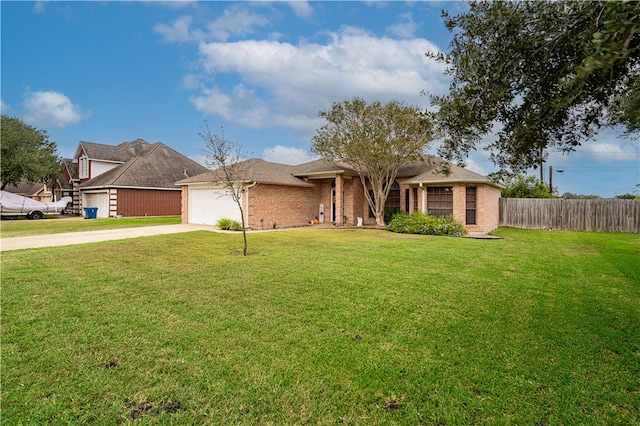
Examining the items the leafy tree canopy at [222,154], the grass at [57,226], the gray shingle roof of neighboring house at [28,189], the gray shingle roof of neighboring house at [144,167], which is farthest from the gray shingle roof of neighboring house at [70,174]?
the leafy tree canopy at [222,154]

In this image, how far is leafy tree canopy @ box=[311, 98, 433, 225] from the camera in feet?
56.7

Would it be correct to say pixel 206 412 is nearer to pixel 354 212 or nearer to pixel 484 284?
pixel 484 284

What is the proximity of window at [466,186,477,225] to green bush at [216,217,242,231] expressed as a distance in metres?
12.1

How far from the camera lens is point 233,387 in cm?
320

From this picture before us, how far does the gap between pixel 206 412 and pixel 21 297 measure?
16.4 feet

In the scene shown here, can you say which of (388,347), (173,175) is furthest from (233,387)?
(173,175)

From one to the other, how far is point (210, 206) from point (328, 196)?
7.58 meters

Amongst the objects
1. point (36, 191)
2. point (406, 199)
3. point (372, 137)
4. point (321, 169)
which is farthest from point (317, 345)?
point (36, 191)

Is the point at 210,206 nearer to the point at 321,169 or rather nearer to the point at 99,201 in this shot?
the point at 321,169

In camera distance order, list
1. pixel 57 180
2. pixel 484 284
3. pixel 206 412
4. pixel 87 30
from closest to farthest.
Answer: pixel 206 412
pixel 484 284
pixel 87 30
pixel 57 180

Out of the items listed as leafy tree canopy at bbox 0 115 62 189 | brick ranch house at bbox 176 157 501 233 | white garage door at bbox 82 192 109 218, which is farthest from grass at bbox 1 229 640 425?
leafy tree canopy at bbox 0 115 62 189

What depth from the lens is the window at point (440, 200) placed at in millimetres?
18094

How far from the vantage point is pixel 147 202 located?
28625 mm

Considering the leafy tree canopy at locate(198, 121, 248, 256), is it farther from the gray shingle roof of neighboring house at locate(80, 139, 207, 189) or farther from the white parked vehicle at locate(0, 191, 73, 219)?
the white parked vehicle at locate(0, 191, 73, 219)
